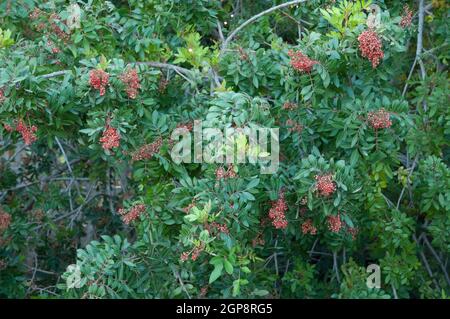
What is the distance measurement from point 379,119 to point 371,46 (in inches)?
14.2

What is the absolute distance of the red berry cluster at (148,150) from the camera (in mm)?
3652

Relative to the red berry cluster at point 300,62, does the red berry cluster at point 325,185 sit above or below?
below

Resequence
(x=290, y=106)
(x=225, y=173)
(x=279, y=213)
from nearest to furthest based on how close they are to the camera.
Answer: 1. (x=225, y=173)
2. (x=279, y=213)
3. (x=290, y=106)

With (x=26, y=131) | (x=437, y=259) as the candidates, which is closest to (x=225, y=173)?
(x=26, y=131)

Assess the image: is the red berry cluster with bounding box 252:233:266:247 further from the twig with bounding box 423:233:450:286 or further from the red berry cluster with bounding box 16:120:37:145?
the twig with bounding box 423:233:450:286

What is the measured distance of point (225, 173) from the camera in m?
3.17

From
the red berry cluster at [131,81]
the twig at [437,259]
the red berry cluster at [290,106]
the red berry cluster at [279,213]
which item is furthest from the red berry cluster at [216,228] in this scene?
the twig at [437,259]

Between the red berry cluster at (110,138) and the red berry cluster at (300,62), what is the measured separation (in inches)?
33.1

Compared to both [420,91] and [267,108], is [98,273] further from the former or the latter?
[420,91]

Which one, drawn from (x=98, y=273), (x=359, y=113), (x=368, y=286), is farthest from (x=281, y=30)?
(x=98, y=273)

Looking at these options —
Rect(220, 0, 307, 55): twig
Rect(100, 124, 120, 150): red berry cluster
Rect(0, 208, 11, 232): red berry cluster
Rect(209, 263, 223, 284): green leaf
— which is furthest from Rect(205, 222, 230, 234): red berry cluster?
Rect(0, 208, 11, 232): red berry cluster

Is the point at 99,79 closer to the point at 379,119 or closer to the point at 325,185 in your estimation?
Answer: the point at 325,185

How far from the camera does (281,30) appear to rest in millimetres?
4910

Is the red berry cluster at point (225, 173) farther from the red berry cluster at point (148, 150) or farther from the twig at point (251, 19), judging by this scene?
the twig at point (251, 19)
